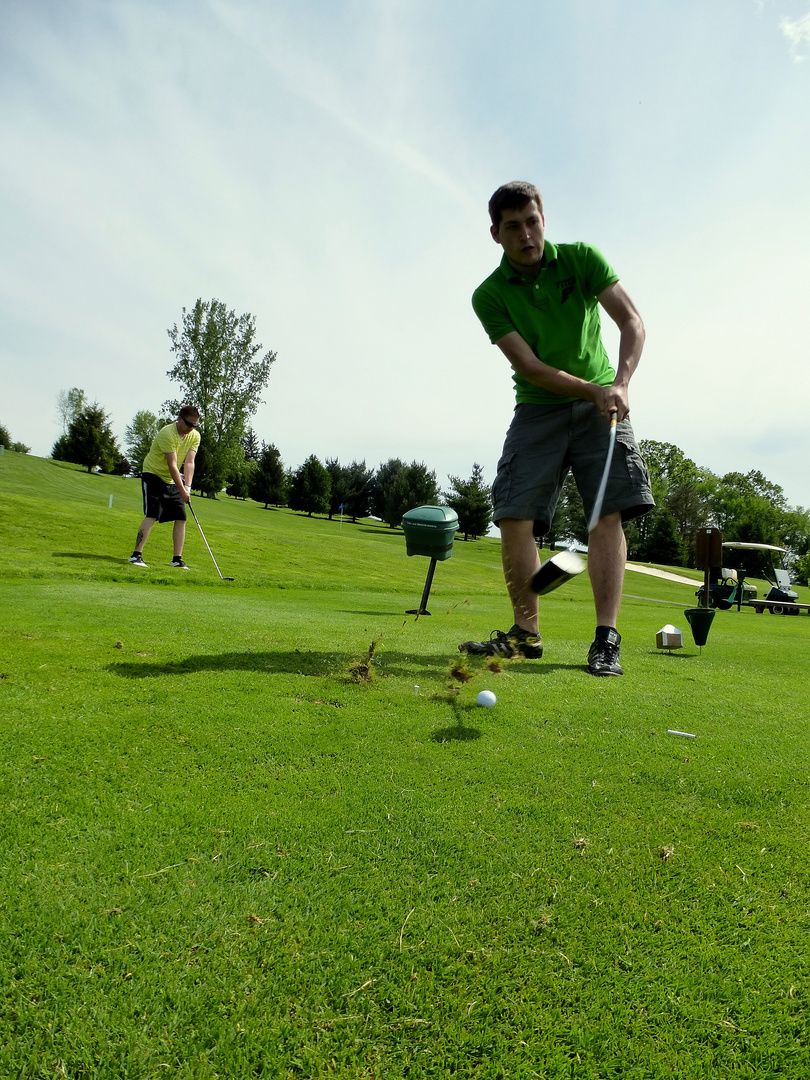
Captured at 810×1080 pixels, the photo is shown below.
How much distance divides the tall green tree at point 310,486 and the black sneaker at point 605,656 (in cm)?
5031

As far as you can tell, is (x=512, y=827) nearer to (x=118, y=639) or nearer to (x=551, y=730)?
(x=551, y=730)

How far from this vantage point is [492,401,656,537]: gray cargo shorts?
11.6 feet

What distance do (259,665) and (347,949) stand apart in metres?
1.81

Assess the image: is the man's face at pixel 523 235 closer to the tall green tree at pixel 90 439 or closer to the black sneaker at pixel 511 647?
the black sneaker at pixel 511 647

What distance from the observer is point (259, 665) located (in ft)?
9.08

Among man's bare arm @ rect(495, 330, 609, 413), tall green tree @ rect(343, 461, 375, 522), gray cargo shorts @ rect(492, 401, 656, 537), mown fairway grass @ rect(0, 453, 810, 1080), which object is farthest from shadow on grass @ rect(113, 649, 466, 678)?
tall green tree @ rect(343, 461, 375, 522)

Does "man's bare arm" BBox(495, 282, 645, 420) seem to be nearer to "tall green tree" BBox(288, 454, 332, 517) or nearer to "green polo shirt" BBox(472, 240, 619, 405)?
"green polo shirt" BBox(472, 240, 619, 405)

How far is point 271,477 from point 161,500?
47.1m

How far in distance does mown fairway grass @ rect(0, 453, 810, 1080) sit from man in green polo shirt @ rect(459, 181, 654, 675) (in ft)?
3.67

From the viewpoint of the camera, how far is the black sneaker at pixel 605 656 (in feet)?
10.4

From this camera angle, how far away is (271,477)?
5481cm

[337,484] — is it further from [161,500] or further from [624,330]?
[624,330]

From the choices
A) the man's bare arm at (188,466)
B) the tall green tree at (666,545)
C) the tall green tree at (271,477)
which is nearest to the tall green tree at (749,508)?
the tall green tree at (666,545)

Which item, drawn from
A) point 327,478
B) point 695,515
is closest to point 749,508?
point 695,515
